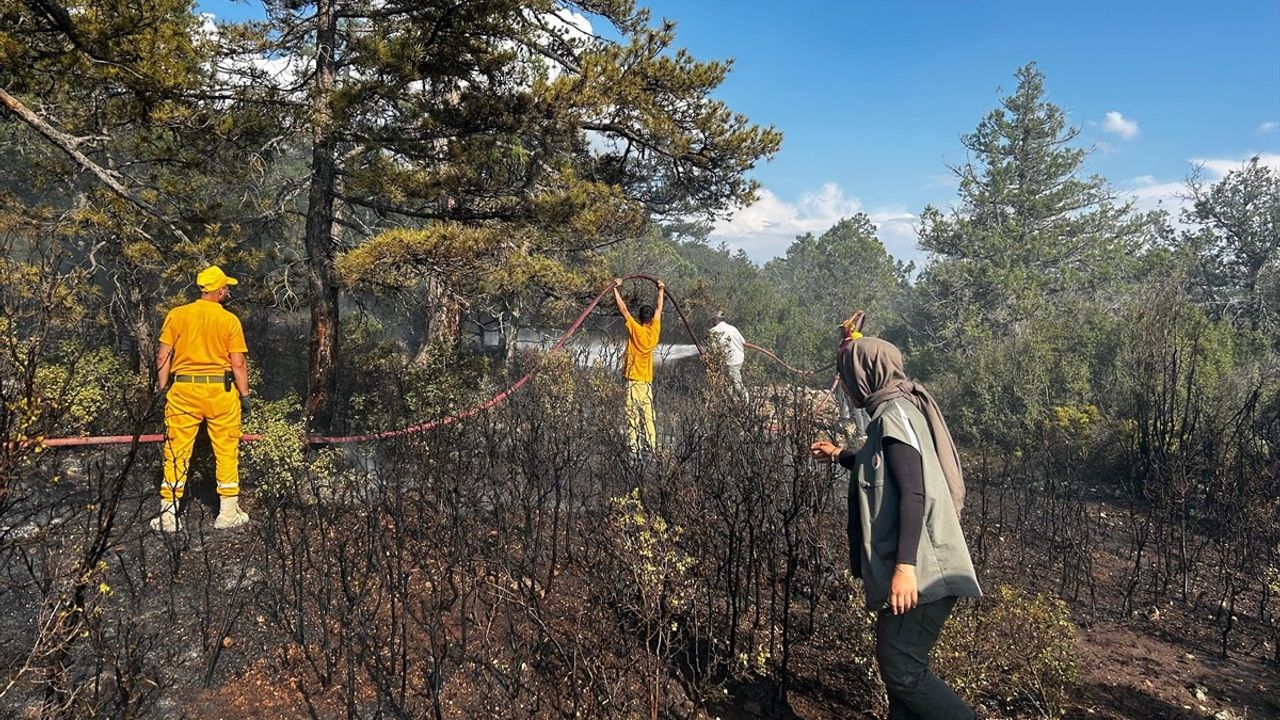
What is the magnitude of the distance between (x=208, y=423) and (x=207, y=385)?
0.87 ft

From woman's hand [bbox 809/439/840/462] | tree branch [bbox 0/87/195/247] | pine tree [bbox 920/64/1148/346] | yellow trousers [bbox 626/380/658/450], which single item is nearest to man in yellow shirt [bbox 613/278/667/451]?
yellow trousers [bbox 626/380/658/450]

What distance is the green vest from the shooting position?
6.63ft

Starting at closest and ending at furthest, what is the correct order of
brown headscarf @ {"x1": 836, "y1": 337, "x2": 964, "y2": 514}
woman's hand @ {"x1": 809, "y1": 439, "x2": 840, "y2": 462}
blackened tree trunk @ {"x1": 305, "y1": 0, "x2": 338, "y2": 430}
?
brown headscarf @ {"x1": 836, "y1": 337, "x2": 964, "y2": 514}
woman's hand @ {"x1": 809, "y1": 439, "x2": 840, "y2": 462}
blackened tree trunk @ {"x1": 305, "y1": 0, "x2": 338, "y2": 430}

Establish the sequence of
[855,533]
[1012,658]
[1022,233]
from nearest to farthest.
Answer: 1. [855,533]
2. [1012,658]
3. [1022,233]

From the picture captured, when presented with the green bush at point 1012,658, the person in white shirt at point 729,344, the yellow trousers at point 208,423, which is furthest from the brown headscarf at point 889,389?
the person in white shirt at point 729,344

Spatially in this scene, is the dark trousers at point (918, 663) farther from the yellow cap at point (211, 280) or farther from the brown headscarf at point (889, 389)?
the yellow cap at point (211, 280)

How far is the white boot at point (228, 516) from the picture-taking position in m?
4.15

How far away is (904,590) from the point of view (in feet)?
6.44

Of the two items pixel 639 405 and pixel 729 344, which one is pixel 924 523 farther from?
pixel 729 344

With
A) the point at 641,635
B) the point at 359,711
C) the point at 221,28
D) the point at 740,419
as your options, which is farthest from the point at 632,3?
the point at 359,711

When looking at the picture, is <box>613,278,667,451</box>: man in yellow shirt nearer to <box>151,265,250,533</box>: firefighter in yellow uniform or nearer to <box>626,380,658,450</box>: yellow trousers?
<box>626,380,658,450</box>: yellow trousers

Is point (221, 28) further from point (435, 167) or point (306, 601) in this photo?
point (306, 601)

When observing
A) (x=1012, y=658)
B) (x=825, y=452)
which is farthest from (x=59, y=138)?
(x=1012, y=658)

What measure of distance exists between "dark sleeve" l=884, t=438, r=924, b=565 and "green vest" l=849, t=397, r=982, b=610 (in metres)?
0.03
